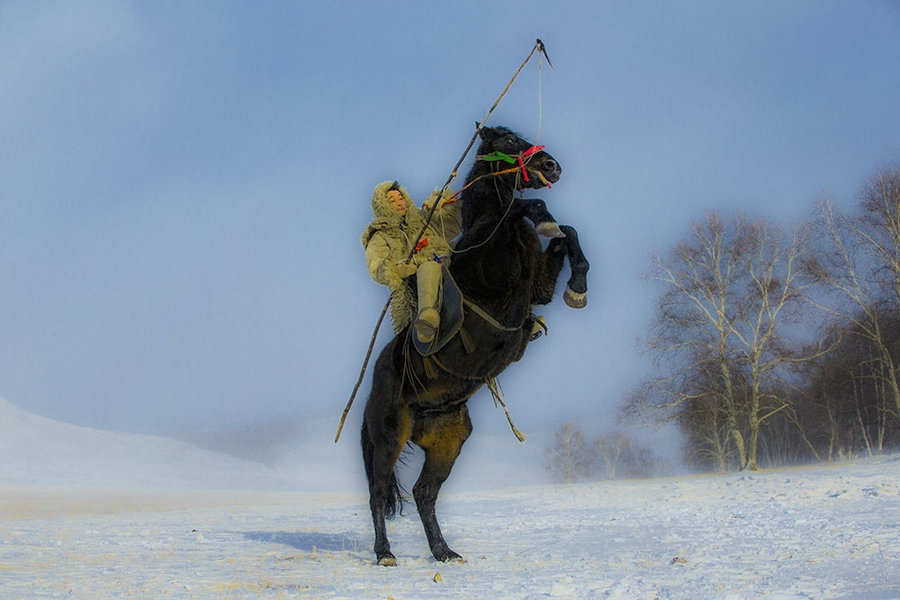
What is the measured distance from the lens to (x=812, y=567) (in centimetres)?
424

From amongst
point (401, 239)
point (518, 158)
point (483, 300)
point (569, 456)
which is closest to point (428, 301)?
point (483, 300)

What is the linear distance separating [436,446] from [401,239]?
6.10 feet

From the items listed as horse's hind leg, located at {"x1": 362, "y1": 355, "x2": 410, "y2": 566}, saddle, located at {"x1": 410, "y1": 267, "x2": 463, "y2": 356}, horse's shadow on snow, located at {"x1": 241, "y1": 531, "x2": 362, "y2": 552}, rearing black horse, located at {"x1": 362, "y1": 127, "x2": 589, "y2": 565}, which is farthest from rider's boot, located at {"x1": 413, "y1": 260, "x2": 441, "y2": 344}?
horse's shadow on snow, located at {"x1": 241, "y1": 531, "x2": 362, "y2": 552}

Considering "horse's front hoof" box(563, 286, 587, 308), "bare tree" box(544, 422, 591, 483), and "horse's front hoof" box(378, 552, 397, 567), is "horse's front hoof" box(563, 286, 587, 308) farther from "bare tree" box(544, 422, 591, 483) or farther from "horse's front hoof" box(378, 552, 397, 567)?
"bare tree" box(544, 422, 591, 483)

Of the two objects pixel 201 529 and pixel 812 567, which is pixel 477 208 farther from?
pixel 201 529

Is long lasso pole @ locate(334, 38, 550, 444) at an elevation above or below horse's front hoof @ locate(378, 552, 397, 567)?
above

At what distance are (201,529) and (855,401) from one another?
2350 centimetres

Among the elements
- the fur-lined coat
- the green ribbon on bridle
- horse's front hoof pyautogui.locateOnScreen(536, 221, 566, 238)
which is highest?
the green ribbon on bridle

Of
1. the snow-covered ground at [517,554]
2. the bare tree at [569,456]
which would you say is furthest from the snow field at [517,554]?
the bare tree at [569,456]

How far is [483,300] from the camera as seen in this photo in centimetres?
514

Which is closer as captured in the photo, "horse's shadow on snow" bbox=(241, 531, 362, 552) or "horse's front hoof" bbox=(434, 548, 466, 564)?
"horse's front hoof" bbox=(434, 548, 466, 564)

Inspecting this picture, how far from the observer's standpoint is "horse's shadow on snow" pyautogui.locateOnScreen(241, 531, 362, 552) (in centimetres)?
Answer: 689

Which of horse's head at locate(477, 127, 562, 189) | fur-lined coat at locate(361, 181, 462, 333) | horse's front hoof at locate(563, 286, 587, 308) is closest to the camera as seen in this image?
horse's front hoof at locate(563, 286, 587, 308)

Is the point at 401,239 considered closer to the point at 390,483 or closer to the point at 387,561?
the point at 390,483
